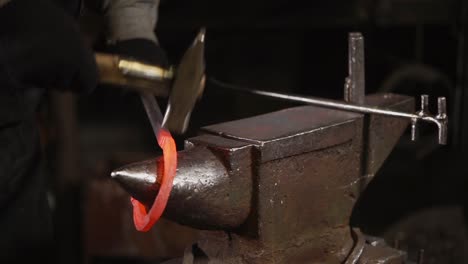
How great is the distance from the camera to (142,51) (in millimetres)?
1852

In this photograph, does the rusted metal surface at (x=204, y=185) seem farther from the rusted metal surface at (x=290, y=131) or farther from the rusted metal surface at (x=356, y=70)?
the rusted metal surface at (x=356, y=70)

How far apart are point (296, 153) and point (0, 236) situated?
3.12 feet

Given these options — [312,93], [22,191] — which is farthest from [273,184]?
[312,93]

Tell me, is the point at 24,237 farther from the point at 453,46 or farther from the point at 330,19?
the point at 453,46

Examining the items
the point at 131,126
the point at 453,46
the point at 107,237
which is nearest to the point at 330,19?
the point at 453,46

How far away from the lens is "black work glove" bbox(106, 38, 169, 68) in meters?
1.83

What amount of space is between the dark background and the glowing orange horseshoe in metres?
1.59

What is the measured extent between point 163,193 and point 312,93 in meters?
2.78

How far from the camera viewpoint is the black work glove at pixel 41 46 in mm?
1605

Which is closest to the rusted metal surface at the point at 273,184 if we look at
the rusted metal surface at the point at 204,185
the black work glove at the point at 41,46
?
the rusted metal surface at the point at 204,185

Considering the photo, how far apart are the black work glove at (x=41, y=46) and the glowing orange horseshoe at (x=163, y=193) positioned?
1.16 feet

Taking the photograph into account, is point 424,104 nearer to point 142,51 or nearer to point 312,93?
point 142,51

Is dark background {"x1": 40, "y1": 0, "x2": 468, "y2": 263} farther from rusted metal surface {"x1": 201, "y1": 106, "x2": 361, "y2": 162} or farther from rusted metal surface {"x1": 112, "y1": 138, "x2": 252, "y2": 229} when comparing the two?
rusted metal surface {"x1": 112, "y1": 138, "x2": 252, "y2": 229}

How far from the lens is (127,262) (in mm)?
3717
